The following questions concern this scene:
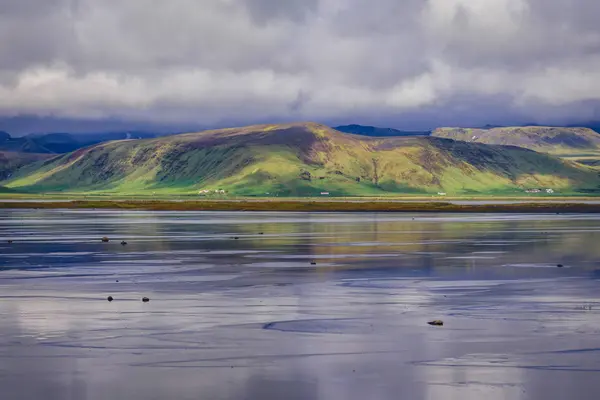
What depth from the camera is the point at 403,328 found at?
30531mm

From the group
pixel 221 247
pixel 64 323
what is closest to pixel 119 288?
pixel 64 323

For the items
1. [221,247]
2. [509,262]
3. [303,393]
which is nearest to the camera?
[303,393]

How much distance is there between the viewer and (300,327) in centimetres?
3081

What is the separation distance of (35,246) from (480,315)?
4725 centimetres

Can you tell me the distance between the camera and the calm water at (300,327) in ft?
73.5

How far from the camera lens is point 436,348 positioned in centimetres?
2691

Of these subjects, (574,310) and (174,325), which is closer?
(174,325)

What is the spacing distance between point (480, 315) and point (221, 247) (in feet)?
131

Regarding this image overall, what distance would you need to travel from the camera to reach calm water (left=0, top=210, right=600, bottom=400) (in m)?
22.4

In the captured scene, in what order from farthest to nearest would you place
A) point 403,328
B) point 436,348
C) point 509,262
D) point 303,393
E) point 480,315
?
point 509,262 → point 480,315 → point 403,328 → point 436,348 → point 303,393

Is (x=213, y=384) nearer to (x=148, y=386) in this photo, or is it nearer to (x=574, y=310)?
(x=148, y=386)

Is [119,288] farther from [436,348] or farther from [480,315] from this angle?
[436,348]

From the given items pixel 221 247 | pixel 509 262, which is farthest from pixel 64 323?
pixel 221 247

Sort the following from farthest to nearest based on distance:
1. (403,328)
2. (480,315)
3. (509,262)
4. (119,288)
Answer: (509,262)
(119,288)
(480,315)
(403,328)
